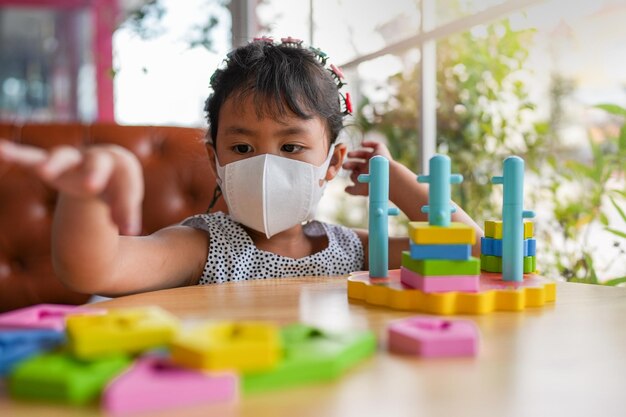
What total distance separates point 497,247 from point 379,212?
0.57 feet

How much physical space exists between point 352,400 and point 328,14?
2399 mm

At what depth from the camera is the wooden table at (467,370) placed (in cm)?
46

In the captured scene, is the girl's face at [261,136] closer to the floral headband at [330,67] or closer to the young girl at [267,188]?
the young girl at [267,188]

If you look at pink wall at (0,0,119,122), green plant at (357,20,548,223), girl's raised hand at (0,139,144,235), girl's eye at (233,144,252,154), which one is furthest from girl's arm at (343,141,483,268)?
pink wall at (0,0,119,122)

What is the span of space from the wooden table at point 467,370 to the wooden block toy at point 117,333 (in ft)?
0.18

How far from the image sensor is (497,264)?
3.14 feet

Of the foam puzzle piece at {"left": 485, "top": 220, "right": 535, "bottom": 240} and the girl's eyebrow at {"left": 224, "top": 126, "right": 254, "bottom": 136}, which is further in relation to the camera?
the girl's eyebrow at {"left": 224, "top": 126, "right": 254, "bottom": 136}

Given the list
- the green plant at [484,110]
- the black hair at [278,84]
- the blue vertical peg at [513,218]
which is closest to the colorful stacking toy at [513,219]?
the blue vertical peg at [513,218]

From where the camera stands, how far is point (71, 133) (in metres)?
1.57

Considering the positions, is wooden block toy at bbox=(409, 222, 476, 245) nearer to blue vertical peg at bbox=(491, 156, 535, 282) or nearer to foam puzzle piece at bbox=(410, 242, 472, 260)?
foam puzzle piece at bbox=(410, 242, 472, 260)

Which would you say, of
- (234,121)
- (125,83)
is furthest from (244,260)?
(125,83)

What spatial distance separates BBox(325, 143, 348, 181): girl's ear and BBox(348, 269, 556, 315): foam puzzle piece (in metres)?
0.46

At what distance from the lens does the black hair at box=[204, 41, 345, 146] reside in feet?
3.86

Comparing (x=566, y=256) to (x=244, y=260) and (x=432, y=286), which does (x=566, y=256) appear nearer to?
(x=244, y=260)
